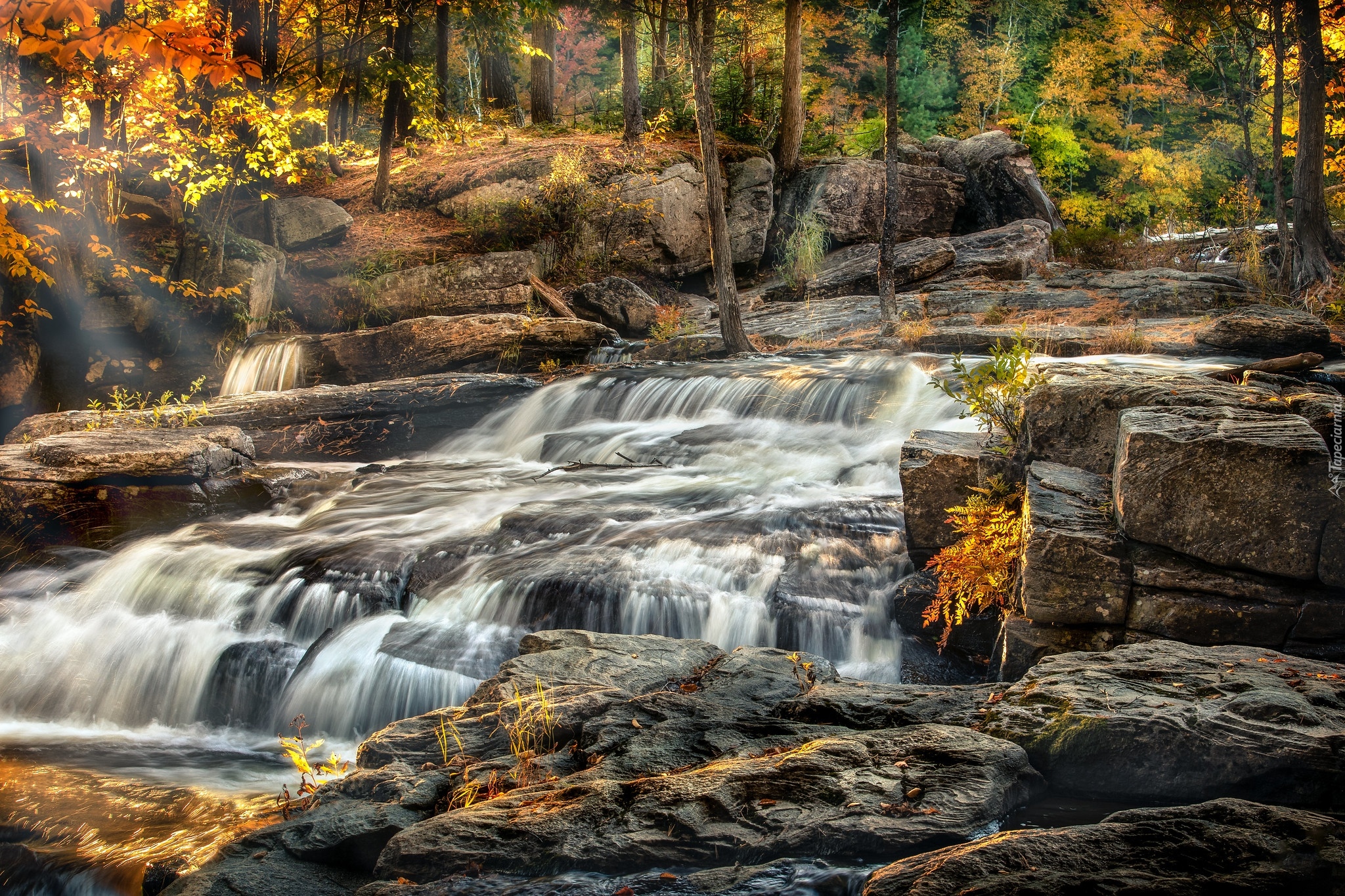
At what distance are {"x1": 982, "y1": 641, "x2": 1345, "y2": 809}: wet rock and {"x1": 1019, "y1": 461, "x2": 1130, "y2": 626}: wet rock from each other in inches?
34.8

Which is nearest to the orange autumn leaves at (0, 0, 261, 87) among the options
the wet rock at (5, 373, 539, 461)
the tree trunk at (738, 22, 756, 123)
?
the wet rock at (5, 373, 539, 461)

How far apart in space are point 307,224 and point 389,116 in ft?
10.6

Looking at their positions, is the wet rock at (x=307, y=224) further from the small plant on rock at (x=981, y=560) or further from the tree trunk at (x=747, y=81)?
the small plant on rock at (x=981, y=560)

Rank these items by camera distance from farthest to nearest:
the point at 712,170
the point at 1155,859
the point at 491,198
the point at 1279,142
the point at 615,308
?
the point at 491,198 → the point at 615,308 → the point at 1279,142 → the point at 712,170 → the point at 1155,859

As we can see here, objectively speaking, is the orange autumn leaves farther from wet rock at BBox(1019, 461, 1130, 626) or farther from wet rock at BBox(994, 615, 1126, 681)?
wet rock at BBox(994, 615, 1126, 681)

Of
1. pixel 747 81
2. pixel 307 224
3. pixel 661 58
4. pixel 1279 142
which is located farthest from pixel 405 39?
pixel 1279 142

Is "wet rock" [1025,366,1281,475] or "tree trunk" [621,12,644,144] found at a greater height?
"tree trunk" [621,12,644,144]

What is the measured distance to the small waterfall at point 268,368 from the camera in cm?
1442

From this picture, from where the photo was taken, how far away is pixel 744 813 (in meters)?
2.71

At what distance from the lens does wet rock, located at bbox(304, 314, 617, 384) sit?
1420 centimetres

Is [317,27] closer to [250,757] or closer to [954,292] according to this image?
[954,292]

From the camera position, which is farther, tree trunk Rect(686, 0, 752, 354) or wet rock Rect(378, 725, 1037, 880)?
tree trunk Rect(686, 0, 752, 354)

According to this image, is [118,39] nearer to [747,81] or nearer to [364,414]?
[364,414]

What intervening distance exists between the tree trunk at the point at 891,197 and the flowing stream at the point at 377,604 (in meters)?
5.60
